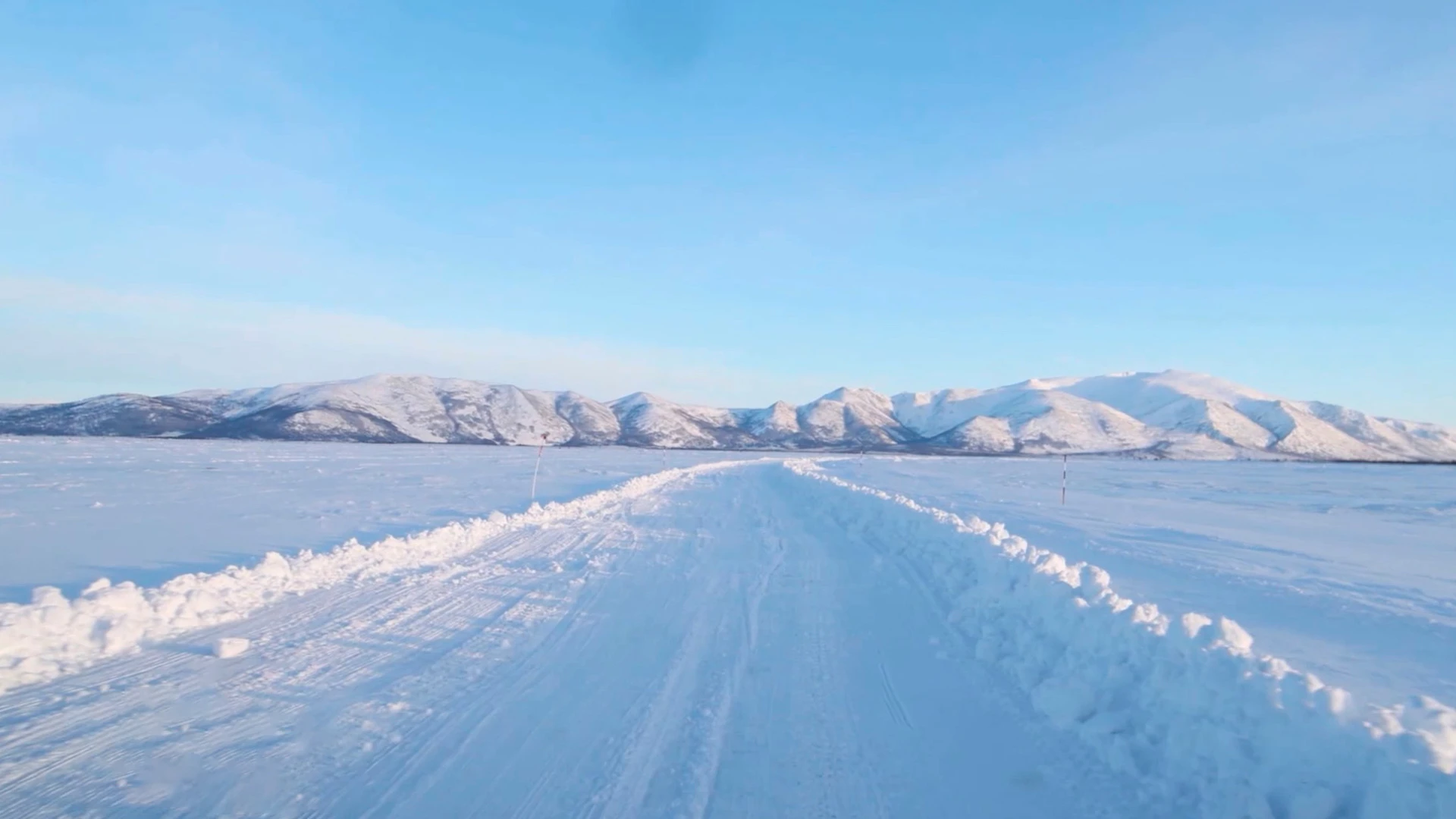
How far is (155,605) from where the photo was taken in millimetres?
7262

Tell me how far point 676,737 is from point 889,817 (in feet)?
5.07

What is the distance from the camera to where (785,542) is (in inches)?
581

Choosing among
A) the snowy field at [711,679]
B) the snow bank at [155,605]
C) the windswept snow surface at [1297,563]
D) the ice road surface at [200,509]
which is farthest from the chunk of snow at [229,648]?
the windswept snow surface at [1297,563]

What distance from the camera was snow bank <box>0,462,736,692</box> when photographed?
6.03 metres

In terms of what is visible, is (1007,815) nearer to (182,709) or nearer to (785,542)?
(182,709)

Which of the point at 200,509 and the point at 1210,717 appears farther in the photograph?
the point at 200,509

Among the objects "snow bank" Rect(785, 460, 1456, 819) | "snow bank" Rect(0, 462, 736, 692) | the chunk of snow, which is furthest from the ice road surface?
"snow bank" Rect(785, 460, 1456, 819)

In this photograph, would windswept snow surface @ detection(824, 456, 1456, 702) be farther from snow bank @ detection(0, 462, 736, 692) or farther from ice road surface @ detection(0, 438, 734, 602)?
ice road surface @ detection(0, 438, 734, 602)

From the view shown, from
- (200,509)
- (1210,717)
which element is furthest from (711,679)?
(200,509)

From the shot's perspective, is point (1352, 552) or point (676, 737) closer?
point (676, 737)

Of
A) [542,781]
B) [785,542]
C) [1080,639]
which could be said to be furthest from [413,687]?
[785,542]

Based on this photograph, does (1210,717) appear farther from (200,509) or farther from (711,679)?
(200,509)

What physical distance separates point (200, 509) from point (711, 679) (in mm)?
17630

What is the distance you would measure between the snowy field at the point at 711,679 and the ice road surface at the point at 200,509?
203mm
